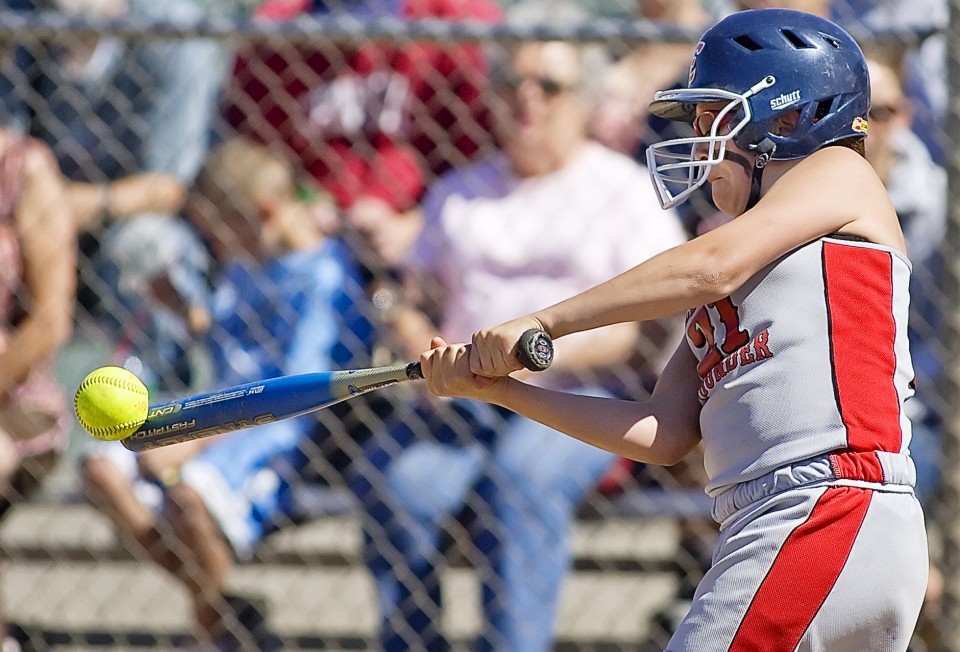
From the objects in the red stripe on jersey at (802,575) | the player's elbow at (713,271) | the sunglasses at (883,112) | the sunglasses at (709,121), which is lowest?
the red stripe on jersey at (802,575)

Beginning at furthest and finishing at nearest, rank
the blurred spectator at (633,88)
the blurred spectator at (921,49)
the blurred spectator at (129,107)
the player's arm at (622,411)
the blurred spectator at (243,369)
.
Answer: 1. the blurred spectator at (129,107)
2. the blurred spectator at (633,88)
3. the blurred spectator at (243,369)
4. the blurred spectator at (921,49)
5. the player's arm at (622,411)

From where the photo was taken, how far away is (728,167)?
2.27 m

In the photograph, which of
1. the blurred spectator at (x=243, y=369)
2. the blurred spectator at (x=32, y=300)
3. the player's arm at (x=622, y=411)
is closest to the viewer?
the player's arm at (x=622, y=411)

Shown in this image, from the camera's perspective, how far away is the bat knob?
2.00 m

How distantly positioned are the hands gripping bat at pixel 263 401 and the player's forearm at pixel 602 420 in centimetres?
20

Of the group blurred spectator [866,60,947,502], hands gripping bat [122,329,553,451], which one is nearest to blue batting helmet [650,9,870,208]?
hands gripping bat [122,329,553,451]

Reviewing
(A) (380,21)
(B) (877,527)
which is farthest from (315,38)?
(B) (877,527)

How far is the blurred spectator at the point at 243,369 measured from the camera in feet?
12.6

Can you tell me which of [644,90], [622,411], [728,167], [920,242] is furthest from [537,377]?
[728,167]

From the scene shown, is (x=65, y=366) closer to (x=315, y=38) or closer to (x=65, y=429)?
(x=65, y=429)

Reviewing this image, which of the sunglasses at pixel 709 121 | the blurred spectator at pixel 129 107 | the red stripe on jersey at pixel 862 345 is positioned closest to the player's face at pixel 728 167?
the sunglasses at pixel 709 121

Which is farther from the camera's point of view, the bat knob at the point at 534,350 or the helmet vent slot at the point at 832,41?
the helmet vent slot at the point at 832,41

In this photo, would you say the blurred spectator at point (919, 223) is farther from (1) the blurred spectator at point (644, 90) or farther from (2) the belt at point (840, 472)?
(2) the belt at point (840, 472)

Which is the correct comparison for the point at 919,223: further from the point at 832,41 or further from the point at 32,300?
the point at 32,300
